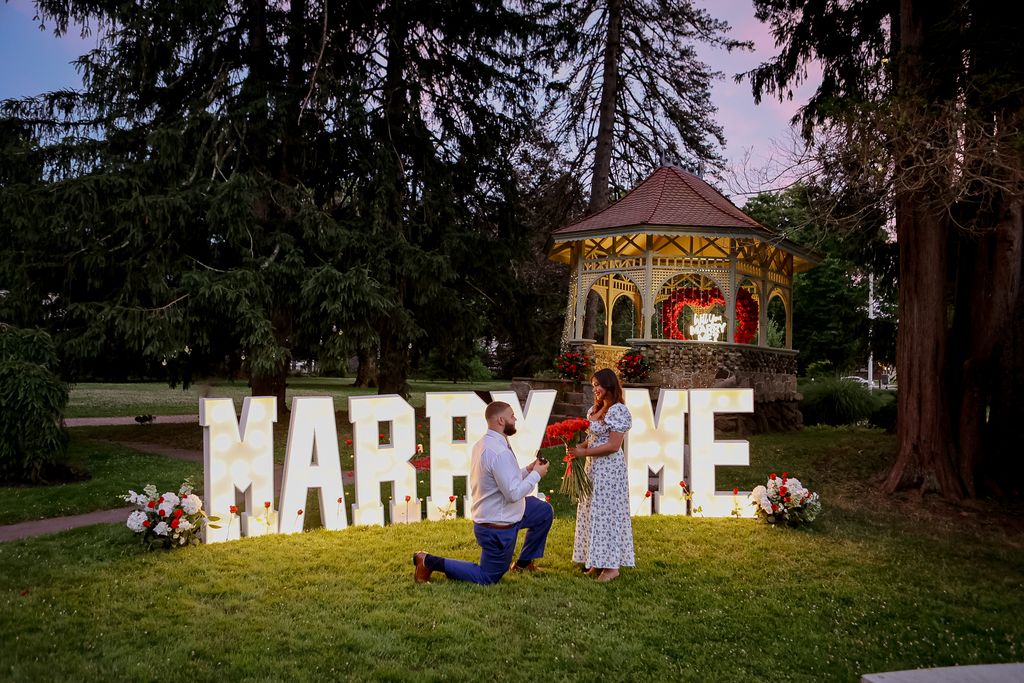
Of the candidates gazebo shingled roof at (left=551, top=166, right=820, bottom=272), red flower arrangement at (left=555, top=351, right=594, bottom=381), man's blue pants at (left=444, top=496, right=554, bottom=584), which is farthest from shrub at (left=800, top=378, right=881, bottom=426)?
man's blue pants at (left=444, top=496, right=554, bottom=584)

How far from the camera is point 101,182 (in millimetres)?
13945

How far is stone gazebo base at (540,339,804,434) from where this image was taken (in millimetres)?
16766

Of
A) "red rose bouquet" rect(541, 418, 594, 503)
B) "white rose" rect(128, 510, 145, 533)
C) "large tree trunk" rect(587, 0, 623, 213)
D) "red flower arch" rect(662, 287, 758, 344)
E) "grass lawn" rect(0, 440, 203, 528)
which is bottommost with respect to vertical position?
"grass lawn" rect(0, 440, 203, 528)

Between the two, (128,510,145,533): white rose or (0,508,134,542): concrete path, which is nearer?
(128,510,145,533): white rose

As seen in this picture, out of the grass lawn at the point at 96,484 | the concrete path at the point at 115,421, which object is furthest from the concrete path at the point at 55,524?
the concrete path at the point at 115,421

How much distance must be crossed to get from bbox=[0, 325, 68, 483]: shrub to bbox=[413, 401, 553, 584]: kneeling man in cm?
716

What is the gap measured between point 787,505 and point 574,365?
31.2 feet

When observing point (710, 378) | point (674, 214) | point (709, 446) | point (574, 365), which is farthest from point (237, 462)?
point (674, 214)

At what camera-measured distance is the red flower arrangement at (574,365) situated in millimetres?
17844

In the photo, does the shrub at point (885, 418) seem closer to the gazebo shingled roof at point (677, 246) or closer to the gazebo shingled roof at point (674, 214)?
the gazebo shingled roof at point (677, 246)

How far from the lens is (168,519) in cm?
712

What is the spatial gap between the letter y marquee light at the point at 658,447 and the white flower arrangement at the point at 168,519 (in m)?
4.67

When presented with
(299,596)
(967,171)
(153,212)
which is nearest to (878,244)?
(967,171)

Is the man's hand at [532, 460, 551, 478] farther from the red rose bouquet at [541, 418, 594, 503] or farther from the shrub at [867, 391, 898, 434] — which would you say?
the shrub at [867, 391, 898, 434]
